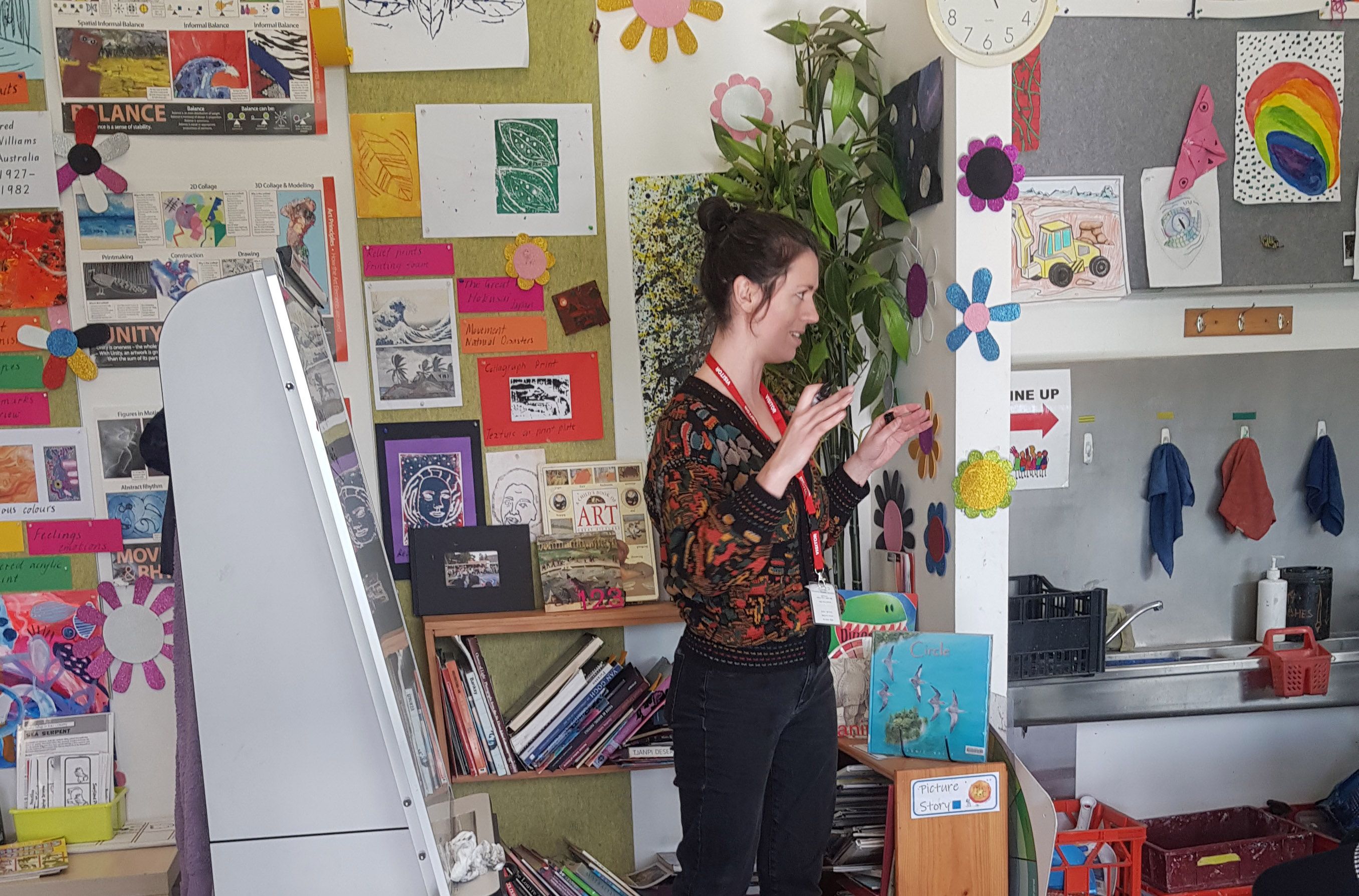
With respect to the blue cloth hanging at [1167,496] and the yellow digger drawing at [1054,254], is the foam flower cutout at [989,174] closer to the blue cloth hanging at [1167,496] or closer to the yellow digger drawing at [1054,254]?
the yellow digger drawing at [1054,254]

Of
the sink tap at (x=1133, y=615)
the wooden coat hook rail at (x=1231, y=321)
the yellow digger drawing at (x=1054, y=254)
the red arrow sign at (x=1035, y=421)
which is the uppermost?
the yellow digger drawing at (x=1054, y=254)

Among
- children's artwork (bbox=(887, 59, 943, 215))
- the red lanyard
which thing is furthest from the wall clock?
the red lanyard

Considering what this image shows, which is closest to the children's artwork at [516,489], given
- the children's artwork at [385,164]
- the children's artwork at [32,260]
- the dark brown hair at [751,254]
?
the children's artwork at [385,164]

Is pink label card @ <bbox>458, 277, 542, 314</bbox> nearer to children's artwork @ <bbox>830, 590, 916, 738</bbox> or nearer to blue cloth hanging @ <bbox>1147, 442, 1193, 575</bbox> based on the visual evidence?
children's artwork @ <bbox>830, 590, 916, 738</bbox>

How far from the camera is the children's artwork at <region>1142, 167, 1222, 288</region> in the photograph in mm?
2939

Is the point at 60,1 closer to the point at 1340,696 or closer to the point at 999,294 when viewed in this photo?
the point at 999,294

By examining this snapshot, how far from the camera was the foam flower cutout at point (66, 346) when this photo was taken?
2.58 meters

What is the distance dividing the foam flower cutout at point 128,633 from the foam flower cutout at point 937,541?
6.57 ft

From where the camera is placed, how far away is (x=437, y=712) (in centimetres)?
262

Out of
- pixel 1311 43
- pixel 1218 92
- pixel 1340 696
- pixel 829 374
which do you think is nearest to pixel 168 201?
pixel 829 374

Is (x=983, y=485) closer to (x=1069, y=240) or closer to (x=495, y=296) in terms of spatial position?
(x=1069, y=240)

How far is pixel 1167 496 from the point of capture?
2971 mm

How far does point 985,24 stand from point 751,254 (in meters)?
0.81

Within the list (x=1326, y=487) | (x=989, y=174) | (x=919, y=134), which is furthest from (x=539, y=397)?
(x=1326, y=487)
